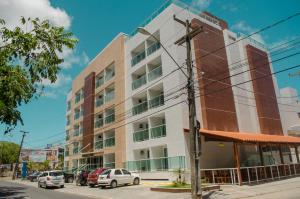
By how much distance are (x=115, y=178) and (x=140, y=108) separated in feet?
30.3

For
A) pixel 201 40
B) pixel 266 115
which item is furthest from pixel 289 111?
pixel 201 40

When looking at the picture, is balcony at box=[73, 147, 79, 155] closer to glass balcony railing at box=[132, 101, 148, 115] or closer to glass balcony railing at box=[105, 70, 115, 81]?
glass balcony railing at box=[105, 70, 115, 81]

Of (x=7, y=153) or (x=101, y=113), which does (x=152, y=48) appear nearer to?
(x=101, y=113)

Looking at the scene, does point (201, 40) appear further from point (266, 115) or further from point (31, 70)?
point (31, 70)

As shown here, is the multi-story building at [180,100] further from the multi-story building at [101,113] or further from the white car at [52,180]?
the white car at [52,180]

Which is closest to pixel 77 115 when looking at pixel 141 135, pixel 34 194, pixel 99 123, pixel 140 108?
pixel 99 123

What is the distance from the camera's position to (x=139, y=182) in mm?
24219

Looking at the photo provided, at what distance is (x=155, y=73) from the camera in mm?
27922

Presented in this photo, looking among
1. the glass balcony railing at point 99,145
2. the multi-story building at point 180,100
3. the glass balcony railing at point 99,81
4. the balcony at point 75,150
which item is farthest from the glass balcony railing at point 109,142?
the balcony at point 75,150

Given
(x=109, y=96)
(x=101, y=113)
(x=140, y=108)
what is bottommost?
(x=140, y=108)

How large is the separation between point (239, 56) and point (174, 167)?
1703cm

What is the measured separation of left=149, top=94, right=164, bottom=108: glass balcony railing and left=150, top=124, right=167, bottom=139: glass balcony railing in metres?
2.21

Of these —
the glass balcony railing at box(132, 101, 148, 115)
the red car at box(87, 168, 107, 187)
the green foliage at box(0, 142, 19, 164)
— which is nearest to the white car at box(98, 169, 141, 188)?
the red car at box(87, 168, 107, 187)

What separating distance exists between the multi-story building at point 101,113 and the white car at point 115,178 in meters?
6.63
